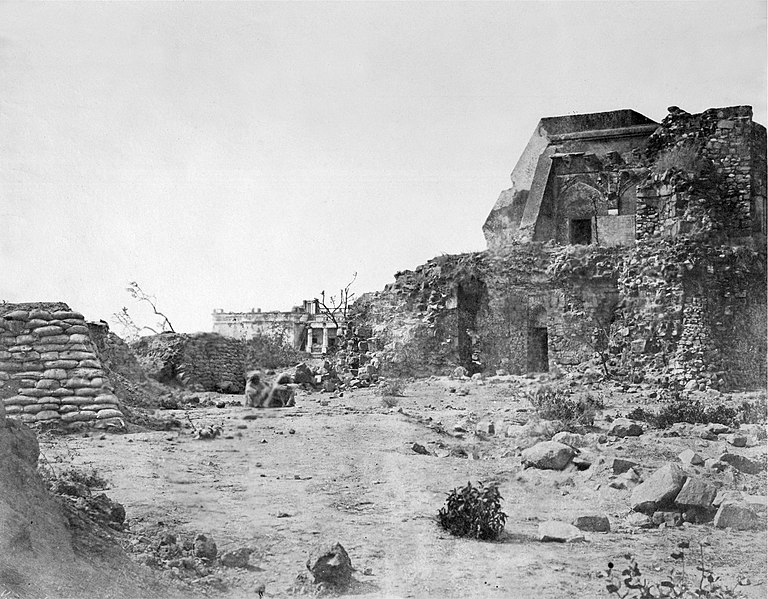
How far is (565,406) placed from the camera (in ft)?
34.0

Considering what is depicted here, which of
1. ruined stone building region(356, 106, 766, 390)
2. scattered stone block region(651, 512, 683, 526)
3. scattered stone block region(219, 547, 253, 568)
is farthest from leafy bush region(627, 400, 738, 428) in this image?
scattered stone block region(219, 547, 253, 568)

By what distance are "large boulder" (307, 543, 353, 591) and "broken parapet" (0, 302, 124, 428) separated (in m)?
4.92

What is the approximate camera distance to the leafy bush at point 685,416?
983 centimetres

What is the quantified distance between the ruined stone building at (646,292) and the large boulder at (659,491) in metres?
7.98

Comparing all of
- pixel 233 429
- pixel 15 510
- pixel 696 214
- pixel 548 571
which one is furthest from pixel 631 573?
pixel 696 214

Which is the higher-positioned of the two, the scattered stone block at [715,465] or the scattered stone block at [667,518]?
the scattered stone block at [715,465]

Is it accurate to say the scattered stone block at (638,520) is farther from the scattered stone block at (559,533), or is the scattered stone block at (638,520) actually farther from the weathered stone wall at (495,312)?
the weathered stone wall at (495,312)

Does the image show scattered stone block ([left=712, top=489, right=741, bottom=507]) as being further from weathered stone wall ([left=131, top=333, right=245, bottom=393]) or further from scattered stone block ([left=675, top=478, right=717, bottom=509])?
weathered stone wall ([left=131, top=333, right=245, bottom=393])

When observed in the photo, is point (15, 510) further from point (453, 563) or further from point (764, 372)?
point (764, 372)

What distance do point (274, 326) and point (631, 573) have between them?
77.6ft

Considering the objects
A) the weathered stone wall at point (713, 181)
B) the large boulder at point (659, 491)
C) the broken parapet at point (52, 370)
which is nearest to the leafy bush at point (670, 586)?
the large boulder at point (659, 491)

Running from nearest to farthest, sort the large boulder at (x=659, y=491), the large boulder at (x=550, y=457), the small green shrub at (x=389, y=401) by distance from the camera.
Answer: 1. the large boulder at (x=659, y=491)
2. the large boulder at (x=550, y=457)
3. the small green shrub at (x=389, y=401)

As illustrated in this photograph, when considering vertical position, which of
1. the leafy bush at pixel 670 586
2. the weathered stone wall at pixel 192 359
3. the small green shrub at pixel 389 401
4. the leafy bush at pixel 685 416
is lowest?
the leafy bush at pixel 670 586

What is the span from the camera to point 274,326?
92.0 ft
